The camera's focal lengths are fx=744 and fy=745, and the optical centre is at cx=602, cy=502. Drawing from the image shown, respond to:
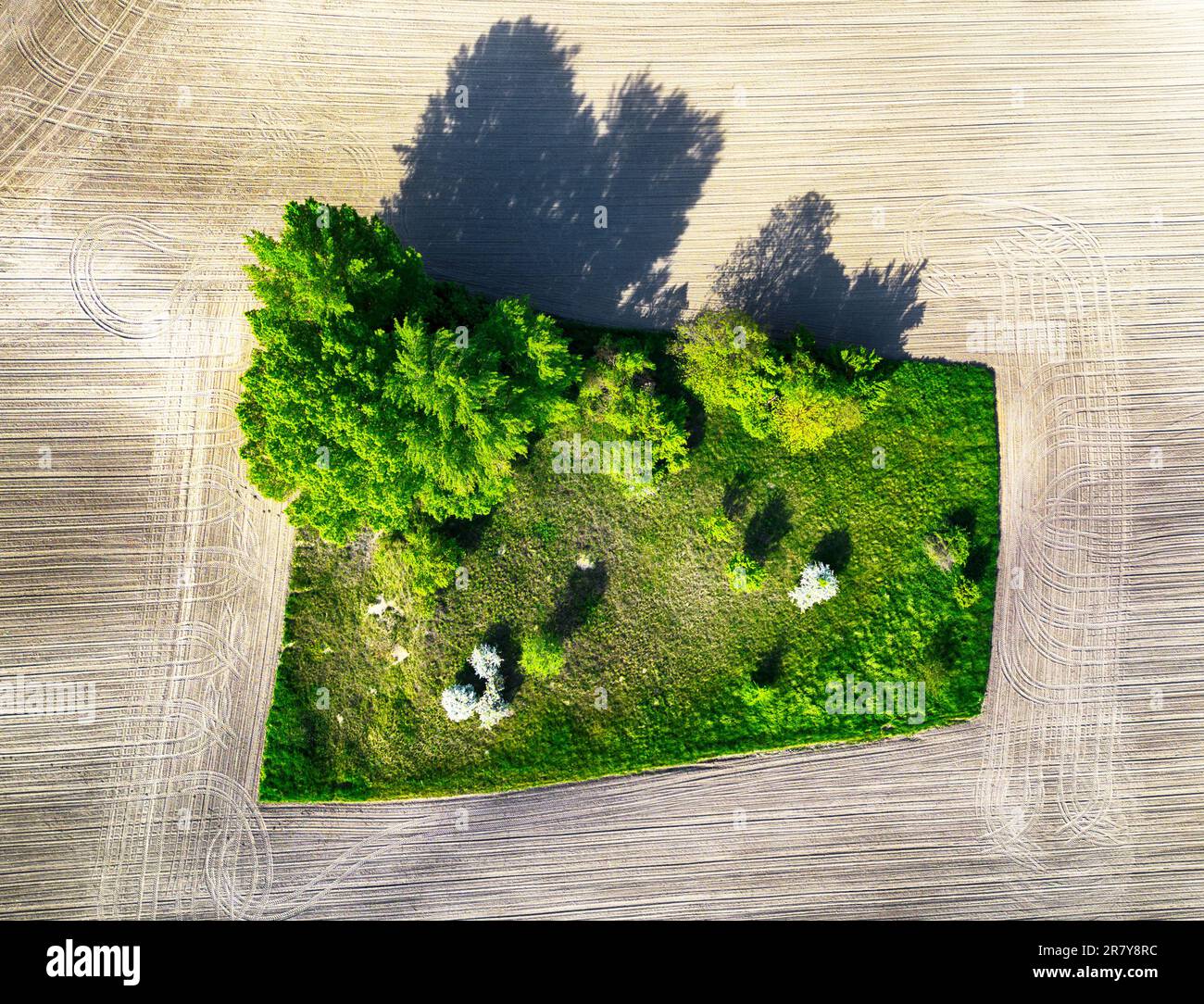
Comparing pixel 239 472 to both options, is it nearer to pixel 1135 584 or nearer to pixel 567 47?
pixel 567 47

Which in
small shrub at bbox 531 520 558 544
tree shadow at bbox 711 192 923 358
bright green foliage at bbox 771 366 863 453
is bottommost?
small shrub at bbox 531 520 558 544

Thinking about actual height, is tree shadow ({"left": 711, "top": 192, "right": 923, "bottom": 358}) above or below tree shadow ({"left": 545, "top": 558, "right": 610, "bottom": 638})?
above

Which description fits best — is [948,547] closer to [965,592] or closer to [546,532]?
[965,592]

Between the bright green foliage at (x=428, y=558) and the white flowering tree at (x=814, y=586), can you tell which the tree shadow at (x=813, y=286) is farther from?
the bright green foliage at (x=428, y=558)

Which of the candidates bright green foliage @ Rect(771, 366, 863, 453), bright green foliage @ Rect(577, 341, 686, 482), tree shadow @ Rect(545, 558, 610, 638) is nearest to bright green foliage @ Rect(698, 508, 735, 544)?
bright green foliage @ Rect(577, 341, 686, 482)

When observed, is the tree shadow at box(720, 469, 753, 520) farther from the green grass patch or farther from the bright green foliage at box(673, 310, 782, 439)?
the bright green foliage at box(673, 310, 782, 439)

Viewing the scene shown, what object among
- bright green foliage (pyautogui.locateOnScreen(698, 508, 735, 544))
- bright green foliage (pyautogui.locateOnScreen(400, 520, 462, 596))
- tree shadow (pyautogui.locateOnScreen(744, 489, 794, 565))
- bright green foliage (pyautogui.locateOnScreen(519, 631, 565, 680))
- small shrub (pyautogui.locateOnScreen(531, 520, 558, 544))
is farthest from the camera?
tree shadow (pyautogui.locateOnScreen(744, 489, 794, 565))
